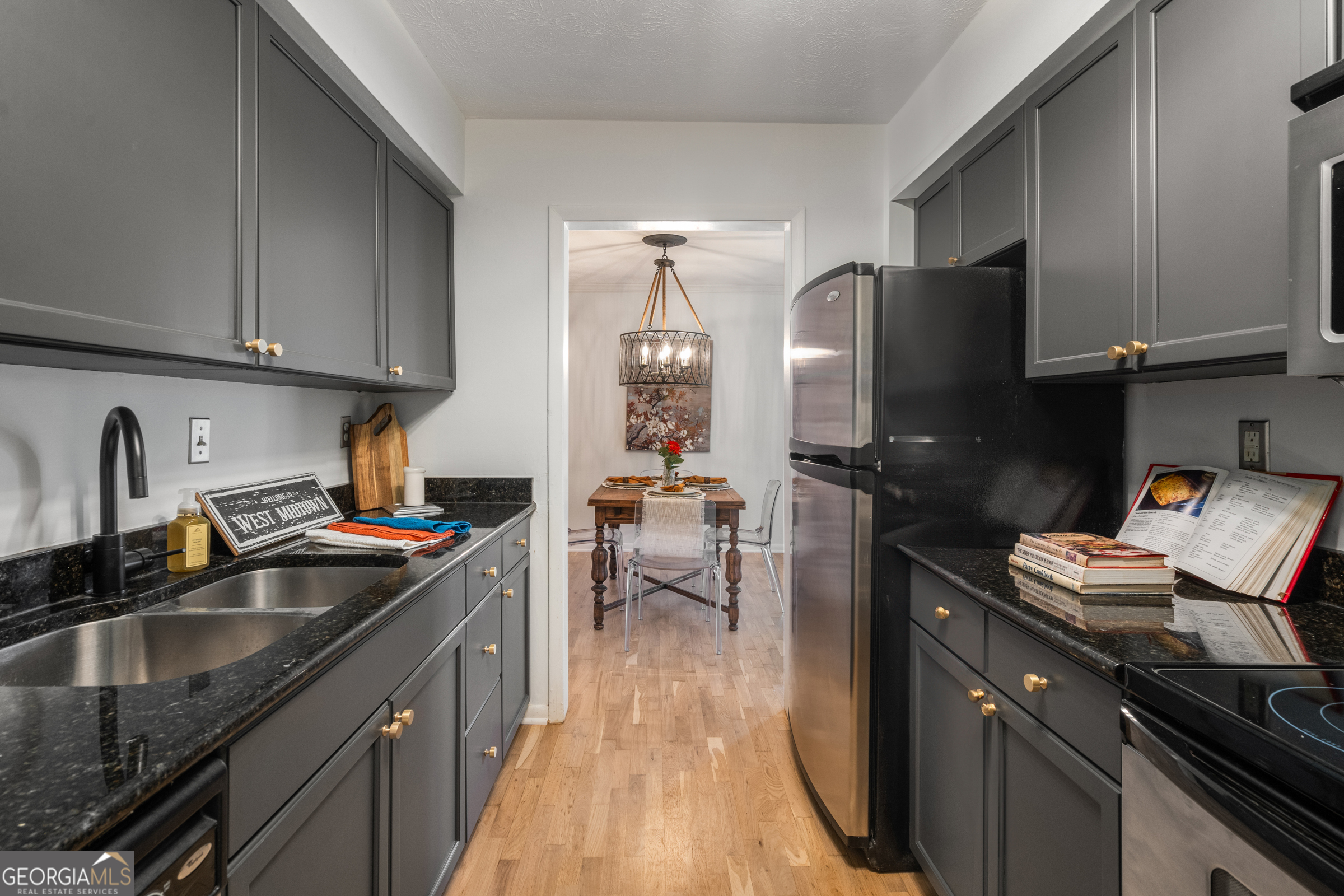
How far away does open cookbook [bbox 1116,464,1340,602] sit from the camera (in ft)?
4.19

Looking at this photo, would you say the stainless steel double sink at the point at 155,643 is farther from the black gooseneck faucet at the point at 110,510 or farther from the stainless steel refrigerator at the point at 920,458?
the stainless steel refrigerator at the point at 920,458

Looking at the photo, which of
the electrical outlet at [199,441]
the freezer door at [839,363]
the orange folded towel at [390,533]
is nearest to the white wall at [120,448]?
the electrical outlet at [199,441]

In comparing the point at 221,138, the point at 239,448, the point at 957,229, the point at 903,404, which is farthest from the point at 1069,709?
the point at 239,448

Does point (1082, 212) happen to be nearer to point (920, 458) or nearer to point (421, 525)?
point (920, 458)

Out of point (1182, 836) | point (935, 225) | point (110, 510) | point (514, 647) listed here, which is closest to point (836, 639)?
point (1182, 836)

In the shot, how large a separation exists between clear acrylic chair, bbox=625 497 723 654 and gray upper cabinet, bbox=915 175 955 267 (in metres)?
1.68

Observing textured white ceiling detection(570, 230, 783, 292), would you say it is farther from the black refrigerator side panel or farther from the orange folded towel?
the orange folded towel

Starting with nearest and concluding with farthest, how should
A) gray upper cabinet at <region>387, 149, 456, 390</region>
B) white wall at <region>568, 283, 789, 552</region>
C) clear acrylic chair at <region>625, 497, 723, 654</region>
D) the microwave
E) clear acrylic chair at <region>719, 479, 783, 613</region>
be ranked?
the microwave < gray upper cabinet at <region>387, 149, 456, 390</region> < clear acrylic chair at <region>625, 497, 723, 654</region> < clear acrylic chair at <region>719, 479, 783, 613</region> < white wall at <region>568, 283, 789, 552</region>

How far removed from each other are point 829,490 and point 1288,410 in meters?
1.03

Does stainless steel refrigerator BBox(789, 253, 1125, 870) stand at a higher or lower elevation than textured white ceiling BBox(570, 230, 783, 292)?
lower

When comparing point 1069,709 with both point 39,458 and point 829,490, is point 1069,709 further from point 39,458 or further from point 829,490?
point 39,458

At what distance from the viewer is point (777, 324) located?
5.69 metres

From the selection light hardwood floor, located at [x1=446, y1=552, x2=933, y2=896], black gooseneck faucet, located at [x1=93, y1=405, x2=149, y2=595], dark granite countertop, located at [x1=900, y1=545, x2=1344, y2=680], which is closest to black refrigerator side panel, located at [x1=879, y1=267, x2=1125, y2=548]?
dark granite countertop, located at [x1=900, y1=545, x2=1344, y2=680]

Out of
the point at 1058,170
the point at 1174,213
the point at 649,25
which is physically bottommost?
the point at 1174,213
